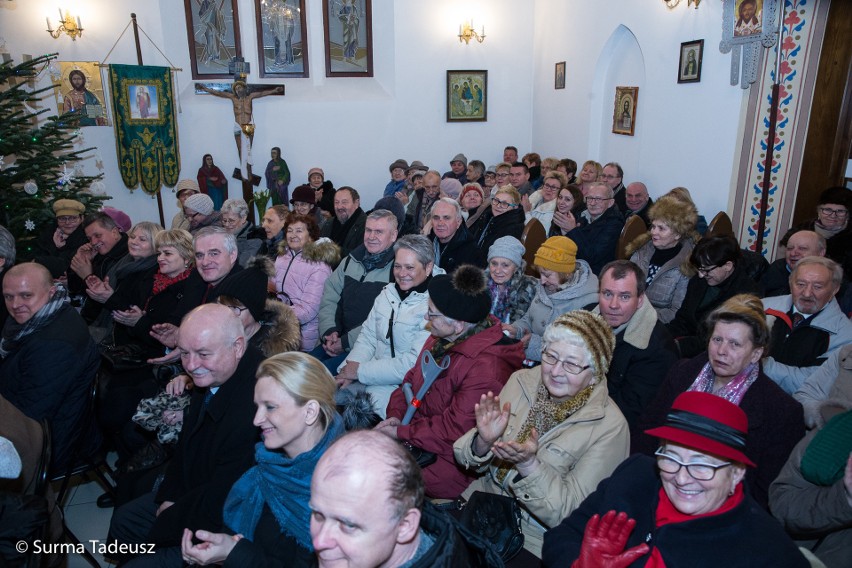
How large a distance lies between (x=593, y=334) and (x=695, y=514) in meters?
0.79

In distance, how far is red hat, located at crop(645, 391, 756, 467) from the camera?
5.26 feet

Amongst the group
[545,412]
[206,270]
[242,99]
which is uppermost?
[242,99]

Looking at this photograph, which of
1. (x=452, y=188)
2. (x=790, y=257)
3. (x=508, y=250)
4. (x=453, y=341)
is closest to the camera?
(x=453, y=341)

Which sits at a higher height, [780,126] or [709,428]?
[780,126]

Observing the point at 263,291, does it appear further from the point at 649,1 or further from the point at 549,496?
the point at 649,1

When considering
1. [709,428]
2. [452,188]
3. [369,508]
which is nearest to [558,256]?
[709,428]

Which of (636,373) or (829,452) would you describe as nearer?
(829,452)

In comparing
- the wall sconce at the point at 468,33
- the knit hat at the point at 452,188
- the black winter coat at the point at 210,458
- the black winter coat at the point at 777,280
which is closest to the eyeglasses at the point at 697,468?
the black winter coat at the point at 210,458

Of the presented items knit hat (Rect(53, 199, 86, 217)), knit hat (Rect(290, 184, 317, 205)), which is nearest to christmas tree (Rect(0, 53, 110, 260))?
knit hat (Rect(53, 199, 86, 217))

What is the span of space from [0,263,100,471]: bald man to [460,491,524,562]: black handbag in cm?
212

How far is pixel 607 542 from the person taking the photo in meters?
1.72

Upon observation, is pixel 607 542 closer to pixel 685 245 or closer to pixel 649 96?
pixel 685 245

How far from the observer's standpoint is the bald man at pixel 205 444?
7.55 feet

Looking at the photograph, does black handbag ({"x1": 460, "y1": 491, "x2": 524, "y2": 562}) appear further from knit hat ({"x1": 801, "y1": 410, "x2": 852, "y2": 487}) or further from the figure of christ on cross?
the figure of christ on cross
